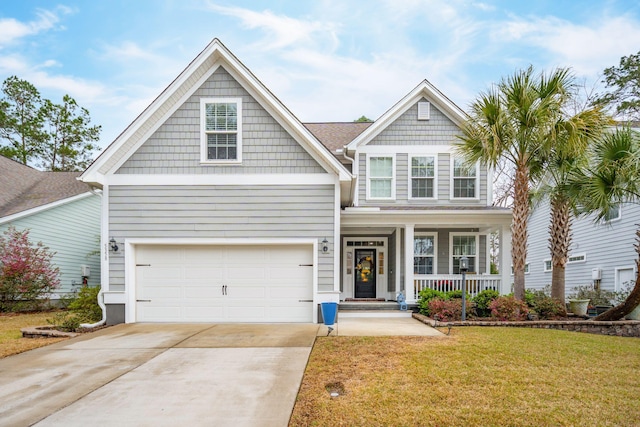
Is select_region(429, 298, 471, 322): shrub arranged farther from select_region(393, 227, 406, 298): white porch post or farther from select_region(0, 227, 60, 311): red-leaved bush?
select_region(0, 227, 60, 311): red-leaved bush

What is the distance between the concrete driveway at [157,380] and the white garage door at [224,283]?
1.75 meters

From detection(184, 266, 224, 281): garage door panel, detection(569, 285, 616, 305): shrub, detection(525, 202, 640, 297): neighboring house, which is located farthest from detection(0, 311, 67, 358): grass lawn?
detection(569, 285, 616, 305): shrub

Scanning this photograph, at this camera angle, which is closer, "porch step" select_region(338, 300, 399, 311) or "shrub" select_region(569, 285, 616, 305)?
"porch step" select_region(338, 300, 399, 311)

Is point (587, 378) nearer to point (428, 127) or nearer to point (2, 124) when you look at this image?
point (428, 127)

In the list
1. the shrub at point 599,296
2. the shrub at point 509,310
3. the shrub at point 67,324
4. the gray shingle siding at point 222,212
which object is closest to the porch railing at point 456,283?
the shrub at point 509,310

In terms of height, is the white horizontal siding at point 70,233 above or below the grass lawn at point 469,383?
above

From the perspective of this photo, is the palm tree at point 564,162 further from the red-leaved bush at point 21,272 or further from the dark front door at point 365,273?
the red-leaved bush at point 21,272

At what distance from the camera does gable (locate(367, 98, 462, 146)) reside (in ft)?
46.2

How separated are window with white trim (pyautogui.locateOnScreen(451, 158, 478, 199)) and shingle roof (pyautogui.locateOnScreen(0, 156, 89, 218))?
14.4m

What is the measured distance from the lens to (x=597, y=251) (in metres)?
15.2

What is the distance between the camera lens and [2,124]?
86.0 feet

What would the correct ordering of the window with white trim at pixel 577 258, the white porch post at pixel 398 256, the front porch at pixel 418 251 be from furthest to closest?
the window with white trim at pixel 577 258 < the white porch post at pixel 398 256 < the front porch at pixel 418 251

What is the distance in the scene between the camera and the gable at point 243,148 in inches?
411

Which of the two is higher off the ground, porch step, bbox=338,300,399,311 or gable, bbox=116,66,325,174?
gable, bbox=116,66,325,174
